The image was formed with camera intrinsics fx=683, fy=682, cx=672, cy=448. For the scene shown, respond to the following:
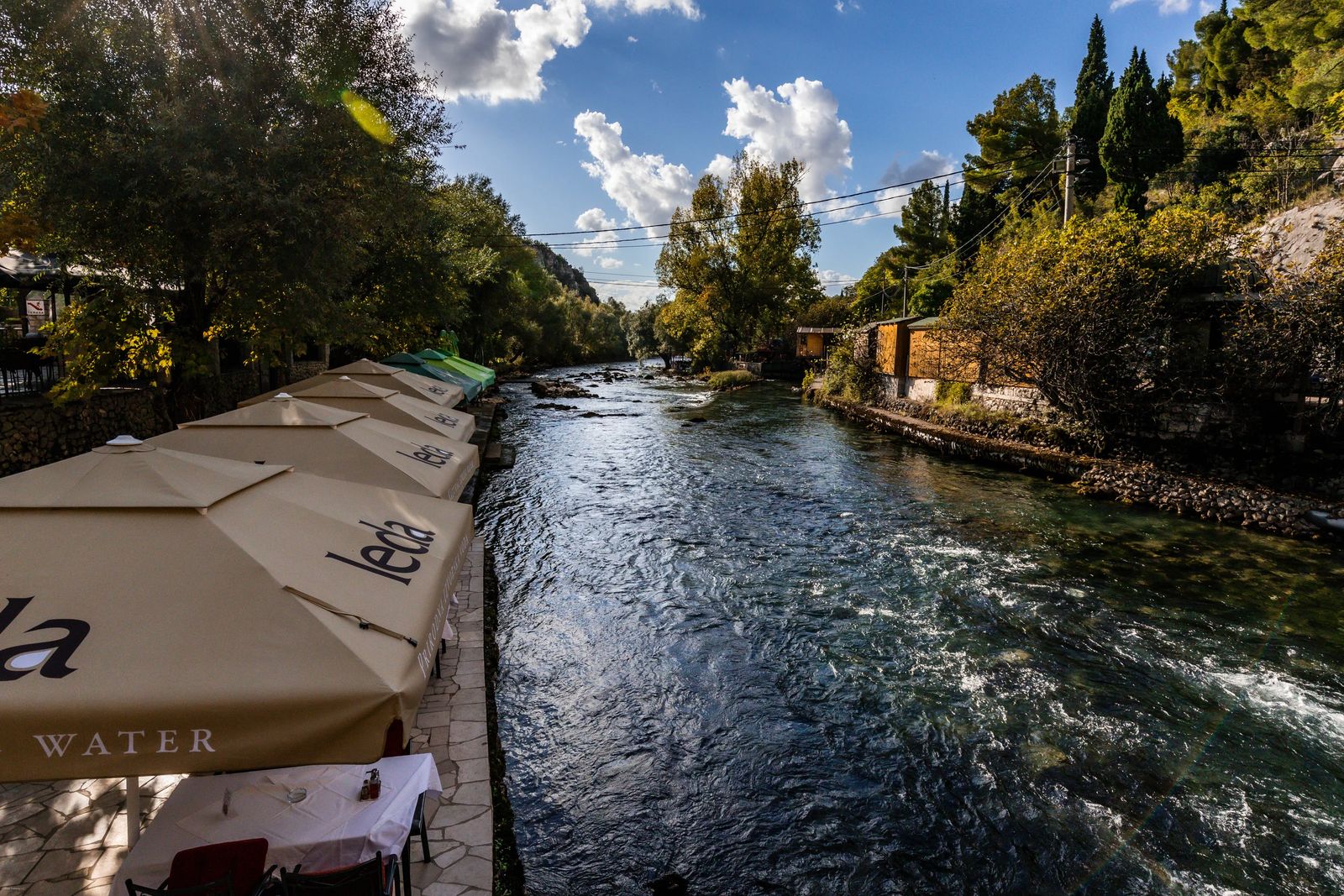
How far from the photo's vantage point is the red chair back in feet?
9.57

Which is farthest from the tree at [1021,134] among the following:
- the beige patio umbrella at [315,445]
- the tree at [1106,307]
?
the beige patio umbrella at [315,445]

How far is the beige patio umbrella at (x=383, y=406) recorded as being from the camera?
8625 mm

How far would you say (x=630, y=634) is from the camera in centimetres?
812

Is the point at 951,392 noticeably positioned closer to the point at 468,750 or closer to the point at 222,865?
the point at 468,750

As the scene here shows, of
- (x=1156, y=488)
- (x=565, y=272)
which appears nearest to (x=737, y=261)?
(x=1156, y=488)

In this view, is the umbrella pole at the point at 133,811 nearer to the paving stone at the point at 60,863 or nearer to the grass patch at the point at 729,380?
the paving stone at the point at 60,863

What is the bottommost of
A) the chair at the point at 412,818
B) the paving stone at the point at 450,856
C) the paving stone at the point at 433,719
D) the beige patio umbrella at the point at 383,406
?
the paving stone at the point at 450,856

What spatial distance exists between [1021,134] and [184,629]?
43.8m

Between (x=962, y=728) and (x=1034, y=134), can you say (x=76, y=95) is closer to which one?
(x=962, y=728)

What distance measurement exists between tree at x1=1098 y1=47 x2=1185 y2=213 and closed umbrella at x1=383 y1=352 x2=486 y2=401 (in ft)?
92.2

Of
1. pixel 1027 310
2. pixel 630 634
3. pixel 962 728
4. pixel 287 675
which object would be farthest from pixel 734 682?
pixel 1027 310

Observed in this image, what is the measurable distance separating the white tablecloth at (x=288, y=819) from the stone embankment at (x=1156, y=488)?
14.1 metres

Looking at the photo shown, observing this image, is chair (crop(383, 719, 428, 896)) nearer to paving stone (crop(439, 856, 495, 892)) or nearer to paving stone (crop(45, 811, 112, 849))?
paving stone (crop(439, 856, 495, 892))

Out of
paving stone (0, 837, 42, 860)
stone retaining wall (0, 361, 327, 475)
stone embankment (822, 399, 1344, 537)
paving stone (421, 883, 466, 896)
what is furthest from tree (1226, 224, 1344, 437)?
stone retaining wall (0, 361, 327, 475)
